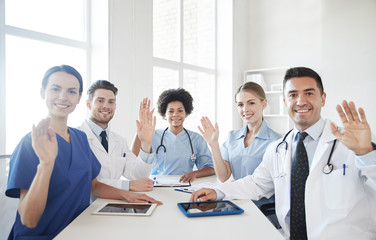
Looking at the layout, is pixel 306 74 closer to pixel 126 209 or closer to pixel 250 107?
pixel 250 107

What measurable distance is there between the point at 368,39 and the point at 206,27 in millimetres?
2522

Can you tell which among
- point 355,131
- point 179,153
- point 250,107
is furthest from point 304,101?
point 179,153

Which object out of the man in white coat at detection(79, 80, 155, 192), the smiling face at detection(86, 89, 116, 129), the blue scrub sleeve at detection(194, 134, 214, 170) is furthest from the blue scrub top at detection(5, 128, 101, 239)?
the blue scrub sleeve at detection(194, 134, 214, 170)

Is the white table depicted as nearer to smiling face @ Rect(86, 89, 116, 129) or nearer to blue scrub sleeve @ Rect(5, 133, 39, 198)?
blue scrub sleeve @ Rect(5, 133, 39, 198)

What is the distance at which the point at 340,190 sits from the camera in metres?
1.33

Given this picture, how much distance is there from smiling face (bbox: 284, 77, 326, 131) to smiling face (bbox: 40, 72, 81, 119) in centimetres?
116

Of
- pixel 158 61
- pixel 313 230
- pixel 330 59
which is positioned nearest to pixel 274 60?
pixel 330 59

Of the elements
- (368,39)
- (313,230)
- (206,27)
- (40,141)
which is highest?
(206,27)

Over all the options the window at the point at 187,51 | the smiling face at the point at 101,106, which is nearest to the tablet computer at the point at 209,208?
the smiling face at the point at 101,106

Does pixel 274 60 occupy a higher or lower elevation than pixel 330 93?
Answer: higher

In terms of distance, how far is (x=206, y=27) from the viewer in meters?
5.17

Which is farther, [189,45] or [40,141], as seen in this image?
[189,45]

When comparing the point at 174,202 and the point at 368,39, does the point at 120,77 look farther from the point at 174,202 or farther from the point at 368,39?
the point at 368,39

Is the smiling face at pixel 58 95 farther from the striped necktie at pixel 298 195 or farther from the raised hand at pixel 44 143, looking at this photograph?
the striped necktie at pixel 298 195
